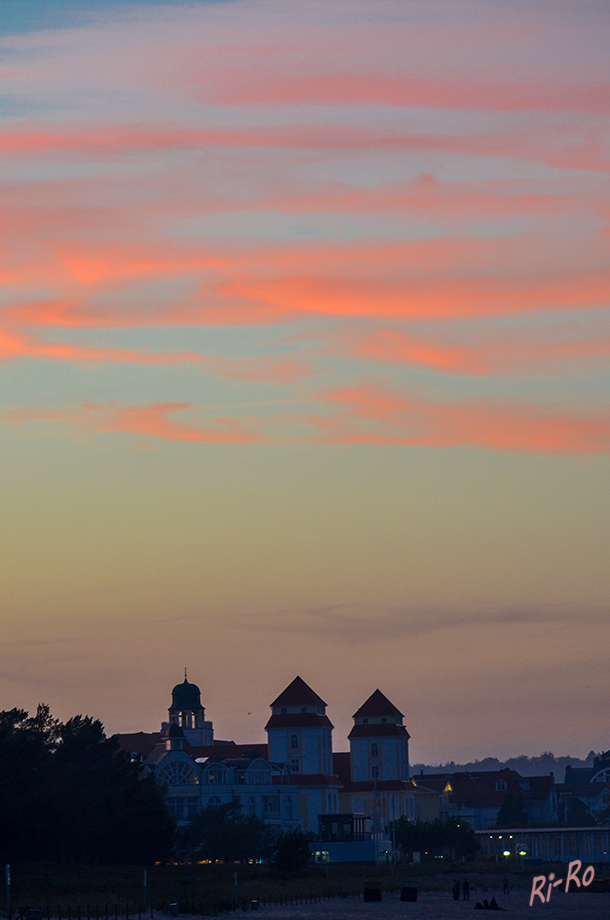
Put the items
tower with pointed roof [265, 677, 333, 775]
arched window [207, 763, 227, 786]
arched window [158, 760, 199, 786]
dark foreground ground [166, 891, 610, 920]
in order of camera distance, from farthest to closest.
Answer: tower with pointed roof [265, 677, 333, 775]
arched window [207, 763, 227, 786]
arched window [158, 760, 199, 786]
dark foreground ground [166, 891, 610, 920]

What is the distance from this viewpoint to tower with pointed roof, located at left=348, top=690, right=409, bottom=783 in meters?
192

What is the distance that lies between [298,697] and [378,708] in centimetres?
1630

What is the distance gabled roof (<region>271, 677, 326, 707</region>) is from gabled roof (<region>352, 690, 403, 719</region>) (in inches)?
472

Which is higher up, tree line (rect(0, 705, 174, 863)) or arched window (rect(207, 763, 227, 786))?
arched window (rect(207, 763, 227, 786))

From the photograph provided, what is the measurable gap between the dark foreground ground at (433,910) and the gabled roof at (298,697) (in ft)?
243

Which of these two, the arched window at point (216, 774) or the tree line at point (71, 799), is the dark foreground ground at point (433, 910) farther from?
the arched window at point (216, 774)

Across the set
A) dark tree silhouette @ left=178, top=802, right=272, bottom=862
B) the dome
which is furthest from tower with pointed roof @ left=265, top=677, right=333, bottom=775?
dark tree silhouette @ left=178, top=802, right=272, bottom=862

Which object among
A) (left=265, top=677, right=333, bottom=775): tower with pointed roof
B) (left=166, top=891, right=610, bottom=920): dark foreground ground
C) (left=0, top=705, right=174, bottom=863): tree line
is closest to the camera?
(left=166, top=891, right=610, bottom=920): dark foreground ground

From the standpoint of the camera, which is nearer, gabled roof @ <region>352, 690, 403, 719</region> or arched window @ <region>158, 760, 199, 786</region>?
arched window @ <region>158, 760, 199, 786</region>

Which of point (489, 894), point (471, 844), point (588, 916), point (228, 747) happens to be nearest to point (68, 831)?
point (588, 916)

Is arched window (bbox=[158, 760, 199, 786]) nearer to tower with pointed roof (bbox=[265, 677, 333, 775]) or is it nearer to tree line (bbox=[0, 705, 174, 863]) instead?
tower with pointed roof (bbox=[265, 677, 333, 775])

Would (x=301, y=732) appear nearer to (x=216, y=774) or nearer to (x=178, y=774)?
(x=216, y=774)

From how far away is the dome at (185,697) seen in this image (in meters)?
197

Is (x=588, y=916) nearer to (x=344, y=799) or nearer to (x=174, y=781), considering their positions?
(x=174, y=781)
